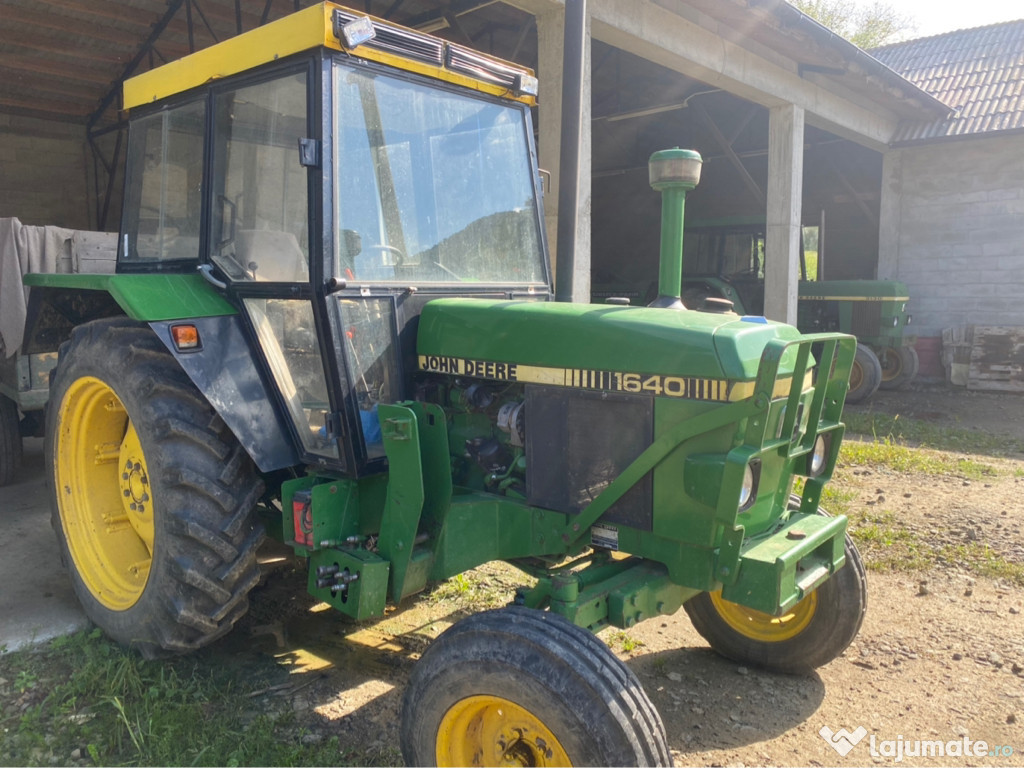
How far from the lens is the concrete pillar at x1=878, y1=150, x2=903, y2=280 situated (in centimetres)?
1245

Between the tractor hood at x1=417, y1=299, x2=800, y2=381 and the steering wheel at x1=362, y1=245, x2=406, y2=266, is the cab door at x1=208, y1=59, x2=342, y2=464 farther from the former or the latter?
the tractor hood at x1=417, y1=299, x2=800, y2=381

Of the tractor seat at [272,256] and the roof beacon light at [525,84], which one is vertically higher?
the roof beacon light at [525,84]

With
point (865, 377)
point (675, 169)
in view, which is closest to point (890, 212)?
point (865, 377)

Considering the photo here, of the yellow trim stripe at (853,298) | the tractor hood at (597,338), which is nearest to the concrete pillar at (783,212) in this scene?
the yellow trim stripe at (853,298)

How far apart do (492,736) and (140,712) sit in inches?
53.0

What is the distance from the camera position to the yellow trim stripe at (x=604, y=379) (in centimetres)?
234

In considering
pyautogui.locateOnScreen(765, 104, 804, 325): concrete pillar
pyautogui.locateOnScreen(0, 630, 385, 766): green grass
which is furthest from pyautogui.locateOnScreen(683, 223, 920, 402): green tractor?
pyautogui.locateOnScreen(0, 630, 385, 766): green grass

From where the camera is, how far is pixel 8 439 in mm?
5254

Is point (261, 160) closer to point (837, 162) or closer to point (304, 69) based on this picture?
point (304, 69)

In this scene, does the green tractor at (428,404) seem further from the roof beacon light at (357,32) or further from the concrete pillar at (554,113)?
the concrete pillar at (554,113)

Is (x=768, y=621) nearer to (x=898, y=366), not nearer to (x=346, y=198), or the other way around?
(x=346, y=198)

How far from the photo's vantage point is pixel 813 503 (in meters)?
2.87

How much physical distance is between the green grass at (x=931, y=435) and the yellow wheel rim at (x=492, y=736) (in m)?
6.22

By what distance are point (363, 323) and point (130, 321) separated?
1025 mm
